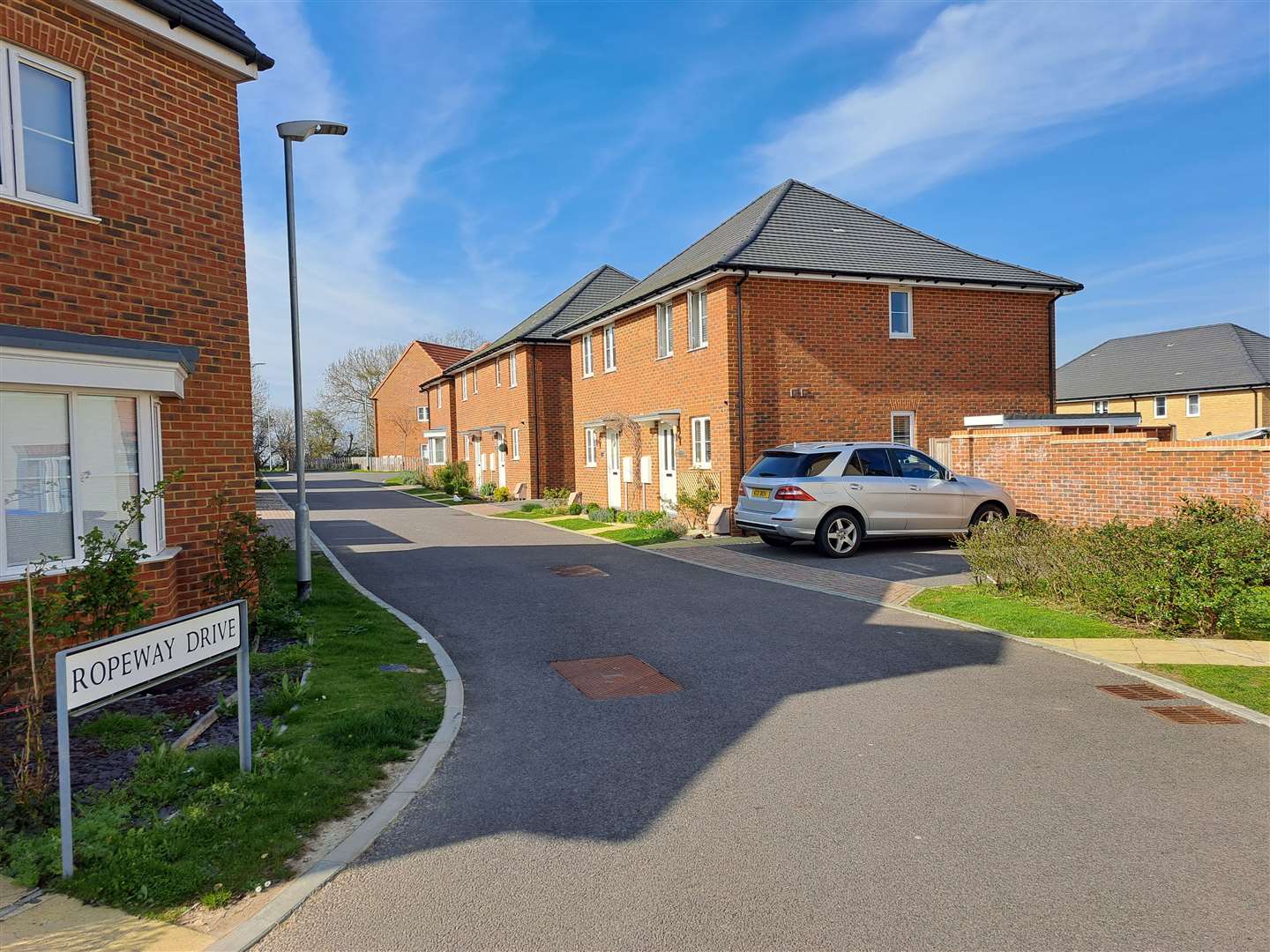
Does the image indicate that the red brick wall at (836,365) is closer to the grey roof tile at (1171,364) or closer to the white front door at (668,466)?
the white front door at (668,466)

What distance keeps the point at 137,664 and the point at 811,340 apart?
15.8 meters

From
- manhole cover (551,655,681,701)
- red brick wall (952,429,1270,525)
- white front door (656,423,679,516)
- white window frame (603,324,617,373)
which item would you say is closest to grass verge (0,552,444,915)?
manhole cover (551,655,681,701)

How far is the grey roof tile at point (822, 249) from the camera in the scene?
18266mm

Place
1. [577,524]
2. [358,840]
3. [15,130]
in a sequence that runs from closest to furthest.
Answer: [358,840], [15,130], [577,524]

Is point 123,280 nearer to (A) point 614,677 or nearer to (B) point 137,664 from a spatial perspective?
(B) point 137,664

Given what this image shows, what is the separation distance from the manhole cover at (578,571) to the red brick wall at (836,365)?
4.91 meters

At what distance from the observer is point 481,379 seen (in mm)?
36781

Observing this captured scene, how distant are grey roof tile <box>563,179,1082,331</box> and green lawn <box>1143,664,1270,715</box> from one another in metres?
11.8

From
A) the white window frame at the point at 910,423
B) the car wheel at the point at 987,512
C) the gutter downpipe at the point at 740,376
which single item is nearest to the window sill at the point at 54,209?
the gutter downpipe at the point at 740,376

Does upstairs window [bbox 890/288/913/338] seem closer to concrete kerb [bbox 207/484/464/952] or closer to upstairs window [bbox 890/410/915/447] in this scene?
upstairs window [bbox 890/410/915/447]

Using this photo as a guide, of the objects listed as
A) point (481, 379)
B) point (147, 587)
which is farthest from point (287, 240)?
point (481, 379)

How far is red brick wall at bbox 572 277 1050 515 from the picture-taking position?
1773 cm

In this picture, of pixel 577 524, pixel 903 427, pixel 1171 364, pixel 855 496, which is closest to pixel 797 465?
pixel 855 496

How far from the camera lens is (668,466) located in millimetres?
20672
